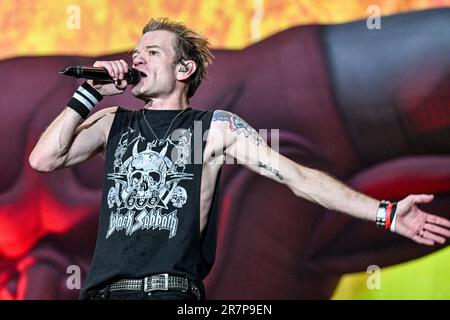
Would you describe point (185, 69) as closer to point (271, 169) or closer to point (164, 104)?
point (164, 104)

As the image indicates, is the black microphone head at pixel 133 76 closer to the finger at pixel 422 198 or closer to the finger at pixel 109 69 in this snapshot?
the finger at pixel 109 69

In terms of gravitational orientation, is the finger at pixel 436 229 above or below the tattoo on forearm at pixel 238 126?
below

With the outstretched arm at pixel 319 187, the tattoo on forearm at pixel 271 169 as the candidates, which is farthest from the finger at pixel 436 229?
the tattoo on forearm at pixel 271 169

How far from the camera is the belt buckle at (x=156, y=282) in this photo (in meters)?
2.63

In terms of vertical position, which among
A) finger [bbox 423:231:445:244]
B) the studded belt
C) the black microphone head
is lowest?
the studded belt

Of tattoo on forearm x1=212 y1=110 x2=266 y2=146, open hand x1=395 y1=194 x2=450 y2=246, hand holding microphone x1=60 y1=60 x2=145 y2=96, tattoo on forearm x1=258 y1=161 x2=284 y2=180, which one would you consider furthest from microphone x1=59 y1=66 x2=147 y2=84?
open hand x1=395 y1=194 x2=450 y2=246

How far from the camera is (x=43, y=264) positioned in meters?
4.07

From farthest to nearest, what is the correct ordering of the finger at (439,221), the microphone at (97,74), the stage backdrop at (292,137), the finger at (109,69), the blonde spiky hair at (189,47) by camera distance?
the stage backdrop at (292,137), the blonde spiky hair at (189,47), the finger at (109,69), the microphone at (97,74), the finger at (439,221)

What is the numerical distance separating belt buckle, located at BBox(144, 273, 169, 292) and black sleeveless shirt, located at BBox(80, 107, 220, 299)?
0.7 inches

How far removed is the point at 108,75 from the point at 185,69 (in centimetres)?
39

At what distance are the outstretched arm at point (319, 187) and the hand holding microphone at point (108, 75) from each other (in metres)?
0.30

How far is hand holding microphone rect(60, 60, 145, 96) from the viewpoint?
272 centimetres

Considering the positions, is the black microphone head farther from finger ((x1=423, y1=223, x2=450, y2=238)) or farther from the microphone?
finger ((x1=423, y1=223, x2=450, y2=238))
